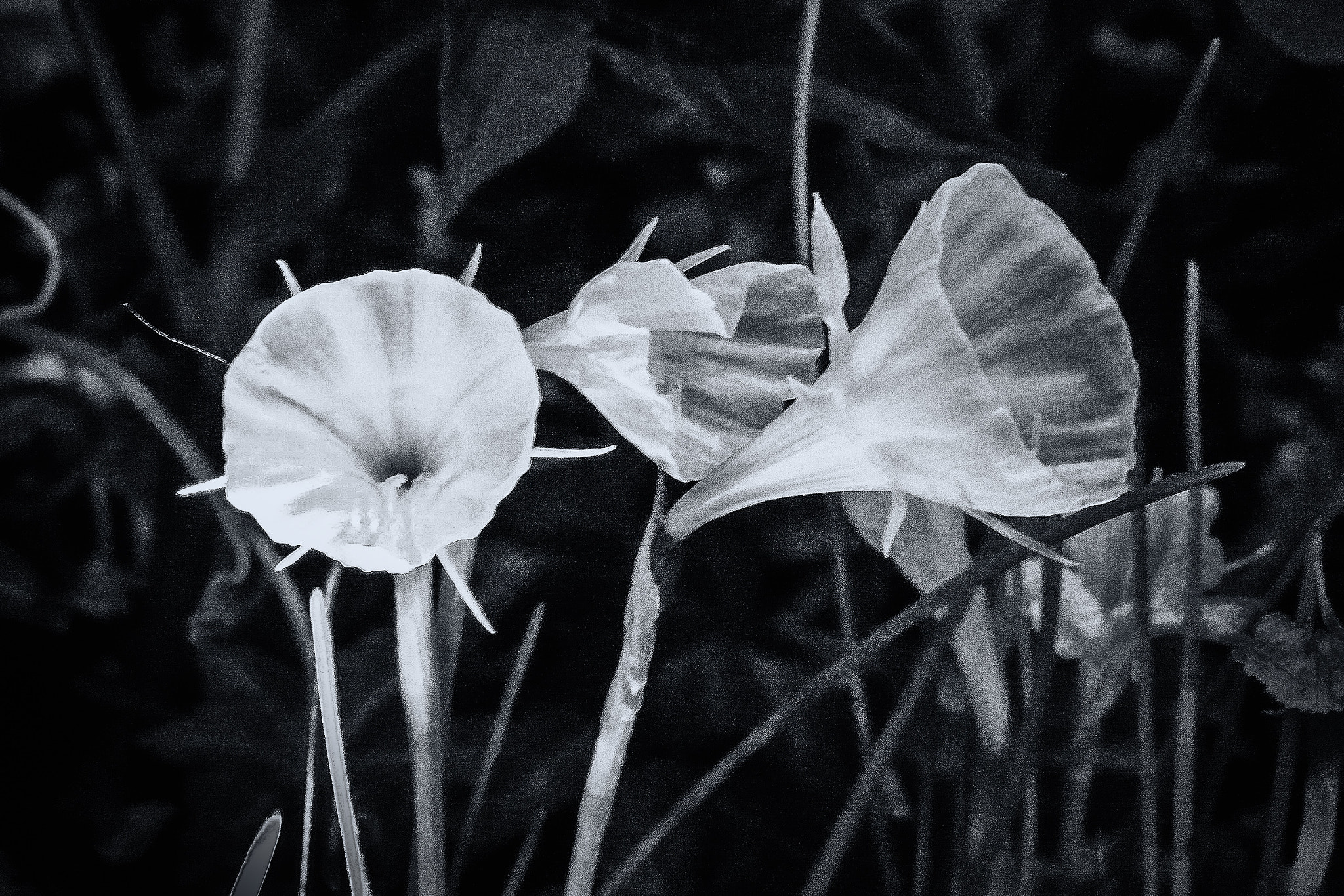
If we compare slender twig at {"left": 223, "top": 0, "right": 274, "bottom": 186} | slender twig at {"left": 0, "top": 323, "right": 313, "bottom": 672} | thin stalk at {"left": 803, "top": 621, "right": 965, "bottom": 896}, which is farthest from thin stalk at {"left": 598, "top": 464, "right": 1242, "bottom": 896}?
slender twig at {"left": 223, "top": 0, "right": 274, "bottom": 186}

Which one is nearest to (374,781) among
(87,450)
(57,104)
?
(87,450)

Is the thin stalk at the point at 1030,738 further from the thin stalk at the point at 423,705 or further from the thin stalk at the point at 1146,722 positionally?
the thin stalk at the point at 423,705

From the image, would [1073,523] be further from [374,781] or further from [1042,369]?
[374,781]

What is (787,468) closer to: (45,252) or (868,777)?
(868,777)

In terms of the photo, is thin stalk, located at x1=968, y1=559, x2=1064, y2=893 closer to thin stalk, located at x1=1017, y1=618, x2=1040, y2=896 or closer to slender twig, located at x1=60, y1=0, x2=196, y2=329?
thin stalk, located at x1=1017, y1=618, x2=1040, y2=896

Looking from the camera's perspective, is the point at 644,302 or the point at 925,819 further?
the point at 925,819

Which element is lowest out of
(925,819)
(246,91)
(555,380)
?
(925,819)

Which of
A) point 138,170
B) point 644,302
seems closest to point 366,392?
point 644,302
